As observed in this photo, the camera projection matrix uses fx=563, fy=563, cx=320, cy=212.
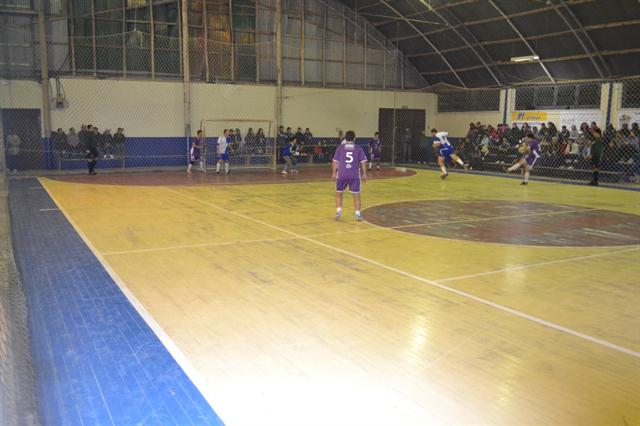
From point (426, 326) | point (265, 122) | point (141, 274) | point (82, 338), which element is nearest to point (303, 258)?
point (141, 274)

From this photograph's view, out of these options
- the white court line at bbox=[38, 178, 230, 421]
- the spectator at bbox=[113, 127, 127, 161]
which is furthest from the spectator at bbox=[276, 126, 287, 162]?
the white court line at bbox=[38, 178, 230, 421]

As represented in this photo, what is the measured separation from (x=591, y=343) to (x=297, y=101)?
77.9 feet

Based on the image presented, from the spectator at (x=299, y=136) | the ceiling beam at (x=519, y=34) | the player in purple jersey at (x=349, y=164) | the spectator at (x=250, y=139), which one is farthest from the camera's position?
the spectator at (x=299, y=136)

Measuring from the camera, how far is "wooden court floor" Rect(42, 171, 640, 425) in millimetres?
3920

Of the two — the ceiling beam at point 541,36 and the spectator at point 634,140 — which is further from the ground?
the ceiling beam at point 541,36

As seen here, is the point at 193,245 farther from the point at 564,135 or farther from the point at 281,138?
the point at 564,135

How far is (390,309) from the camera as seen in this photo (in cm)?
584

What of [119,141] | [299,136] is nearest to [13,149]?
[119,141]

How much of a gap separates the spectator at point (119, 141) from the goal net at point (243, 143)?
3482mm

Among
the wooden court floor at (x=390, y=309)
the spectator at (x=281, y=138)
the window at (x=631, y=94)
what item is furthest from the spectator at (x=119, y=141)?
the window at (x=631, y=94)

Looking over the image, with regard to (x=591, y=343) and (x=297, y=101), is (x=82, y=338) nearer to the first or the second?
(x=591, y=343)

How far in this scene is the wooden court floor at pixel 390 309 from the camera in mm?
3920

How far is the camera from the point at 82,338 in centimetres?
497

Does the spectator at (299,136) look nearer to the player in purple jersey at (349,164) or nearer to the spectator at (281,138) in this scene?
the spectator at (281,138)
